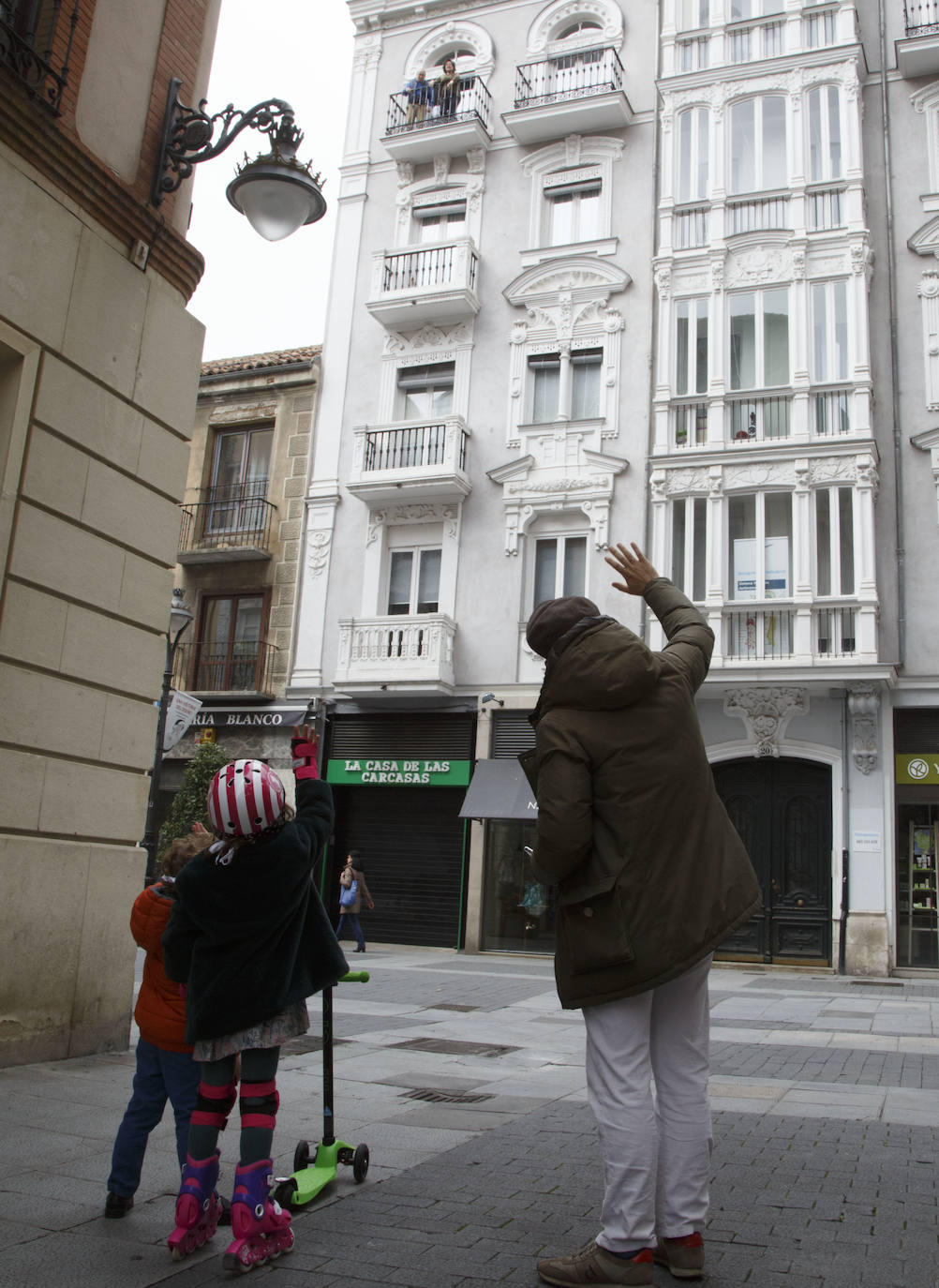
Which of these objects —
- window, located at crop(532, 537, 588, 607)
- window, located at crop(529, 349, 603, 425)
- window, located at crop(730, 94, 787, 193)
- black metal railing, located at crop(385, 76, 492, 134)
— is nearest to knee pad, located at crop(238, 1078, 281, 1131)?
window, located at crop(532, 537, 588, 607)

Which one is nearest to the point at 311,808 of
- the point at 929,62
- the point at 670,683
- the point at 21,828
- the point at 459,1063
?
the point at 670,683

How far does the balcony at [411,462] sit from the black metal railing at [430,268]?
10.0ft

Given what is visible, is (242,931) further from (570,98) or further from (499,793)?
(570,98)

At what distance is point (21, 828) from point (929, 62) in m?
21.3

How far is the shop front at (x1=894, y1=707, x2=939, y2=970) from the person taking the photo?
1811cm

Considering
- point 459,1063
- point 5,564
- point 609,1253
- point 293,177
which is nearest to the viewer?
point 609,1253

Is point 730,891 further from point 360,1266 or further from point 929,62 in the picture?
point 929,62

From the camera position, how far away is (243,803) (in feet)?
12.0

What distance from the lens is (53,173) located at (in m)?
6.88

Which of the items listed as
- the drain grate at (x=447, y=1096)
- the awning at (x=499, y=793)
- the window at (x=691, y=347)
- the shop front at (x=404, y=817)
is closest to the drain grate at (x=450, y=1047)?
the drain grate at (x=447, y=1096)

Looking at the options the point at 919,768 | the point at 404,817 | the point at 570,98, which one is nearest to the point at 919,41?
the point at 570,98

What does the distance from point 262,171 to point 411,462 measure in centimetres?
1487

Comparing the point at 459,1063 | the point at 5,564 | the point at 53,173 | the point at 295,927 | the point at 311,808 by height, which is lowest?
the point at 459,1063

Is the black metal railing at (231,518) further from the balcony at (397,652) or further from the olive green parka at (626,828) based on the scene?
the olive green parka at (626,828)
